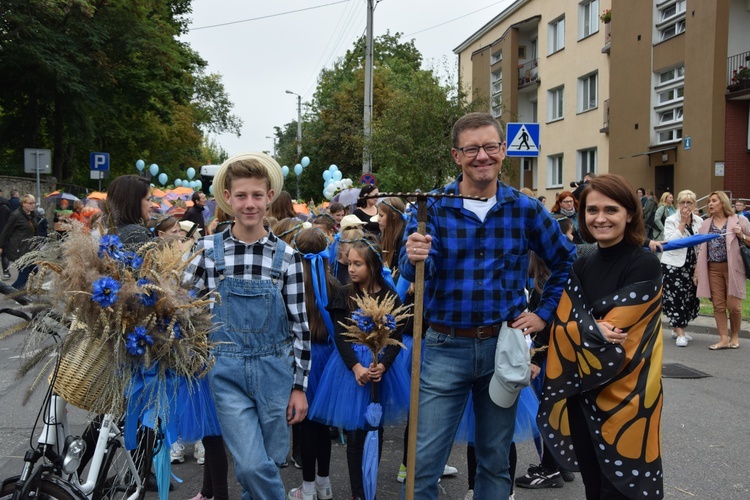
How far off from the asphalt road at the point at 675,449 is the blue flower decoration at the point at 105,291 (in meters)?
0.57

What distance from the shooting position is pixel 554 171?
34.0 metres

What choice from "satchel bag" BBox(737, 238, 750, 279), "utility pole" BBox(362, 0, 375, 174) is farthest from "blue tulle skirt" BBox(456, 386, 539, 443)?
"utility pole" BBox(362, 0, 375, 174)

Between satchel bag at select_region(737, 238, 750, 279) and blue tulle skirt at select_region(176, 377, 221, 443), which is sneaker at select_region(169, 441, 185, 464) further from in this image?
satchel bag at select_region(737, 238, 750, 279)

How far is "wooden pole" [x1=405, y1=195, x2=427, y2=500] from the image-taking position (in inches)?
125

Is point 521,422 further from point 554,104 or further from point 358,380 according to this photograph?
point 554,104

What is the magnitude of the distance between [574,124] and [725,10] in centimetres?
996

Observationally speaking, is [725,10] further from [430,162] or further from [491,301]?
[491,301]

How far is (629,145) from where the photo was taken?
2695 centimetres

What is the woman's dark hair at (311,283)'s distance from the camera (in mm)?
4719

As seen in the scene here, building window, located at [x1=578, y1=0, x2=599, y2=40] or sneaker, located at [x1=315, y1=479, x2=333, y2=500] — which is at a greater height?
building window, located at [x1=578, y1=0, x2=599, y2=40]

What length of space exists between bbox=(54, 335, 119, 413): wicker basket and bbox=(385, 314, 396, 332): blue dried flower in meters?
1.51

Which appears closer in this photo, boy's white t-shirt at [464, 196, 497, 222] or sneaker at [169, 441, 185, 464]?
boy's white t-shirt at [464, 196, 497, 222]

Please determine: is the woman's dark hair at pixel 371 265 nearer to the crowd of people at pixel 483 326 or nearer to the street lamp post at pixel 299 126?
the crowd of people at pixel 483 326

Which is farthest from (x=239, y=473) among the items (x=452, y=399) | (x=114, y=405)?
(x=452, y=399)
